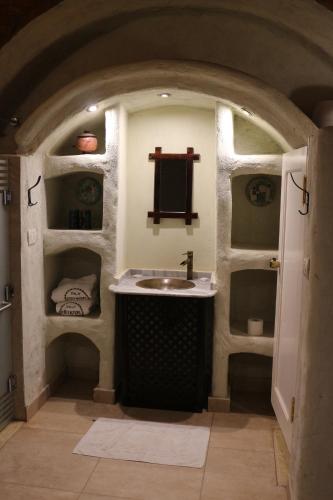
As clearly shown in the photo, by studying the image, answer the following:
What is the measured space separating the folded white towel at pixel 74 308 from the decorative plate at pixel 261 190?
1668 mm

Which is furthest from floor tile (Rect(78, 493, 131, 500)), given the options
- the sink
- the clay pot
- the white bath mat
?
the clay pot

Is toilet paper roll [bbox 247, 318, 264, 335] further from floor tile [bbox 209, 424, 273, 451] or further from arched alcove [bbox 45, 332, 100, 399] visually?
arched alcove [bbox 45, 332, 100, 399]

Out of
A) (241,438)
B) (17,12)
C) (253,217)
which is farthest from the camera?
(253,217)

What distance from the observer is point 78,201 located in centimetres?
439

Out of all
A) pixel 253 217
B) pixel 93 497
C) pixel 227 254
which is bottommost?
pixel 93 497

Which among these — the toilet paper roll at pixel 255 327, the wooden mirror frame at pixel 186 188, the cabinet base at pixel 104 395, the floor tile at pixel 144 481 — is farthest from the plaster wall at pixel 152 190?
the floor tile at pixel 144 481

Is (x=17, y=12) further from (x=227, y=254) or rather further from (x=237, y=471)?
(x=237, y=471)

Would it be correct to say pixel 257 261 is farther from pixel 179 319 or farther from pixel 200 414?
pixel 200 414

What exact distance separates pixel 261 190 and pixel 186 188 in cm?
64

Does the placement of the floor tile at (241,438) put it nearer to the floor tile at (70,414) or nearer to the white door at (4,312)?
the floor tile at (70,414)

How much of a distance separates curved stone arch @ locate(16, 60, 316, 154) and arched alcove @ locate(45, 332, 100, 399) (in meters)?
1.87

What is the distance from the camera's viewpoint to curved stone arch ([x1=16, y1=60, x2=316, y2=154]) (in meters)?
2.75

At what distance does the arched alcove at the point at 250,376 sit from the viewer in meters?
4.21

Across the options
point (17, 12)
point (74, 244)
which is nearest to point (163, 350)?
point (74, 244)
